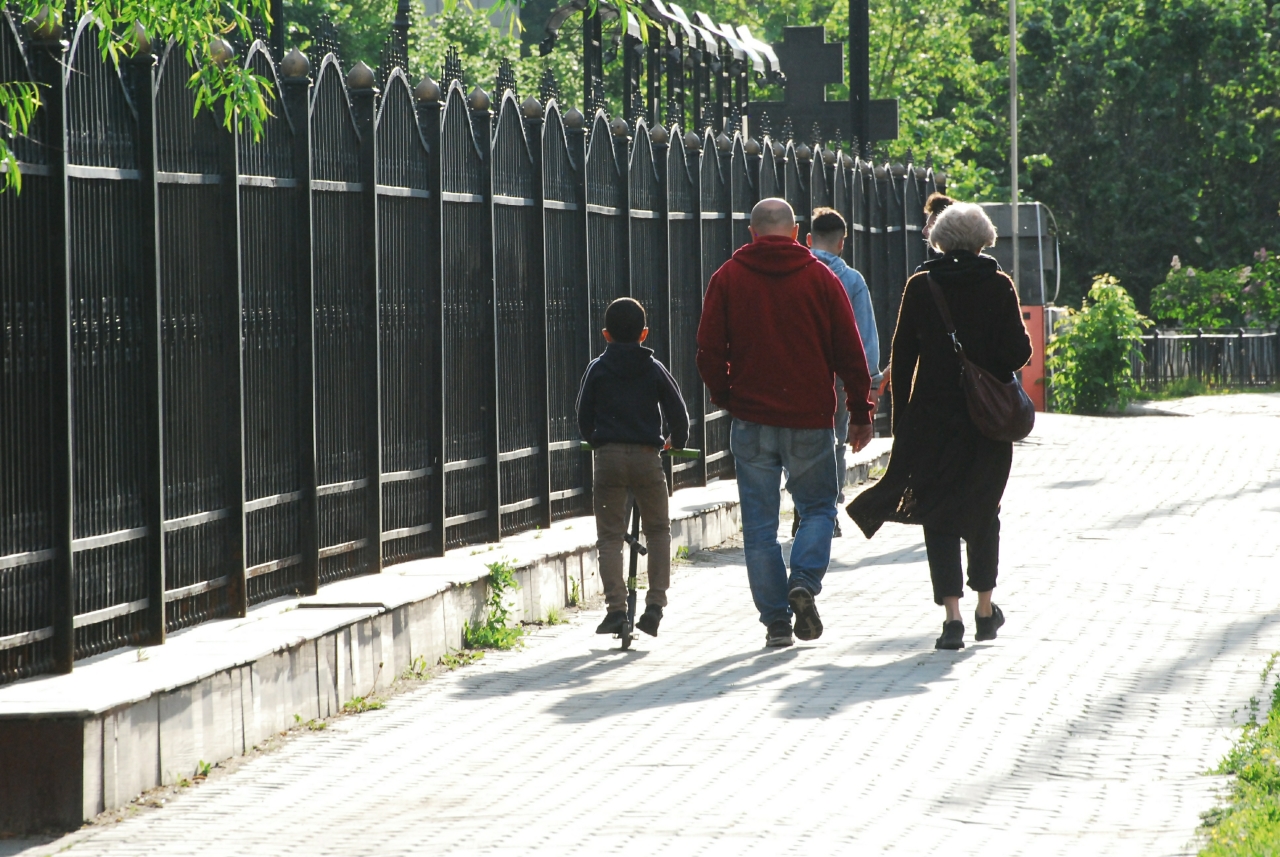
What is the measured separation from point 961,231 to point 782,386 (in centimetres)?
101

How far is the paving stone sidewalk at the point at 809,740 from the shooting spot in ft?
17.4

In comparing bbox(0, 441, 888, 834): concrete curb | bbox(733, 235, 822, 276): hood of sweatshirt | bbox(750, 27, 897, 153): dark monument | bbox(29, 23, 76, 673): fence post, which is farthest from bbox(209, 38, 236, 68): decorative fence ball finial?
bbox(750, 27, 897, 153): dark monument

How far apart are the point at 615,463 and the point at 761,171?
695 centimetres

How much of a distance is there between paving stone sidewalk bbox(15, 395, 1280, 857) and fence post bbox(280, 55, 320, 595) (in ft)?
2.68

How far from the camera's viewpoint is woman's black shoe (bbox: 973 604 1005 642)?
8516 mm

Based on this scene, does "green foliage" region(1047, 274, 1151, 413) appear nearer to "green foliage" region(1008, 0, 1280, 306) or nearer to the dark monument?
the dark monument

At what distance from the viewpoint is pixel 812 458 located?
8680 millimetres

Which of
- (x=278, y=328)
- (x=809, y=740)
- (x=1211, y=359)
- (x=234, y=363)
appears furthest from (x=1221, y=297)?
(x=809, y=740)

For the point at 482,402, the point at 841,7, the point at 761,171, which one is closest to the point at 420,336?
the point at 482,402

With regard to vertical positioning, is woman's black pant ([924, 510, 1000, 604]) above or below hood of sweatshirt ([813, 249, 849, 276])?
below

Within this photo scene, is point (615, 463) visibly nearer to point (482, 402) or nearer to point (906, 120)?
point (482, 402)

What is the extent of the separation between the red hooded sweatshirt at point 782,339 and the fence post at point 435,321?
1.35m

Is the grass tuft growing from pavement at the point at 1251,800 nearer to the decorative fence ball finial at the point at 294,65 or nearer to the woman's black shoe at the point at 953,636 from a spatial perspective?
the woman's black shoe at the point at 953,636

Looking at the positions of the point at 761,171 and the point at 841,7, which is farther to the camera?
the point at 841,7
